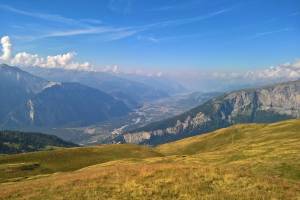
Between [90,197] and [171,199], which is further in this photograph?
[90,197]

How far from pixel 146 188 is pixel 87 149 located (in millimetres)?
111868

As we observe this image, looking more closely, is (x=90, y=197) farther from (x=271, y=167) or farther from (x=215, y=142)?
(x=215, y=142)

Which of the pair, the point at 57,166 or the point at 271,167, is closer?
the point at 271,167

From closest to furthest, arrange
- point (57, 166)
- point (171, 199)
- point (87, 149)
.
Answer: point (171, 199) → point (57, 166) → point (87, 149)

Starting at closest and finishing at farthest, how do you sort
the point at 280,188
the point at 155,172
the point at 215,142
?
the point at 280,188
the point at 155,172
the point at 215,142

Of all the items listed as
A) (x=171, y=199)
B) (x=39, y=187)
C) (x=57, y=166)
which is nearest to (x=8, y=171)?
(x=57, y=166)

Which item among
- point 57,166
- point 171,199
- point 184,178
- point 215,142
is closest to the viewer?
point 171,199

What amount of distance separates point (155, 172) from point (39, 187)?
37.5ft

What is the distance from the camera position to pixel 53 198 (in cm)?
3161

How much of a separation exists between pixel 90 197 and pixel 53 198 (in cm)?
337

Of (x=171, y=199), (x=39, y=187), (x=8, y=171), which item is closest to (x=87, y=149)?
(x=8, y=171)

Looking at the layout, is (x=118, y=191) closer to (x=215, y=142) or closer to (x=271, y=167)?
(x=271, y=167)

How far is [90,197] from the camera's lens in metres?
30.6

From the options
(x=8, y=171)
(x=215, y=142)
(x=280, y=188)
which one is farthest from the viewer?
(x=215, y=142)
